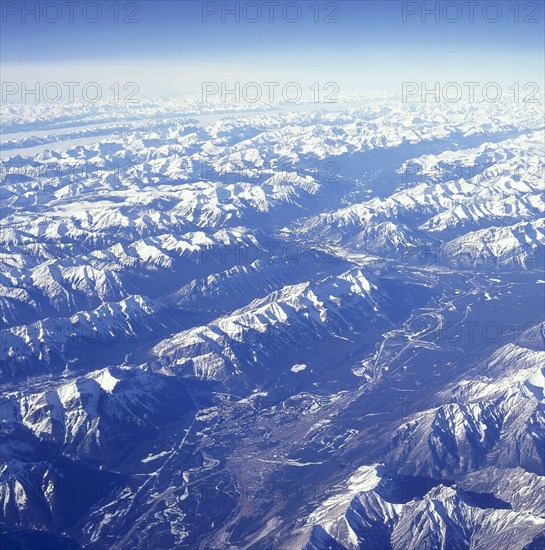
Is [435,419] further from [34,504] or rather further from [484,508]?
[34,504]

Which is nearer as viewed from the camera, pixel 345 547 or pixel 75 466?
pixel 345 547

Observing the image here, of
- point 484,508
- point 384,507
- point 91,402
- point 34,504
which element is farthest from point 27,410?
point 484,508

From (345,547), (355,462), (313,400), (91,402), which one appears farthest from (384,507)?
(91,402)

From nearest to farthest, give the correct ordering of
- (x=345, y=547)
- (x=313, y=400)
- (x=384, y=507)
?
(x=345, y=547) < (x=384, y=507) < (x=313, y=400)

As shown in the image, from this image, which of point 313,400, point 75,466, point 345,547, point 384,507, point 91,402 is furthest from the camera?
point 313,400

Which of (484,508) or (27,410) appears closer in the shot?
(484,508)

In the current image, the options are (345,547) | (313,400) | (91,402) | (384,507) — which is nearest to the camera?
(345,547)

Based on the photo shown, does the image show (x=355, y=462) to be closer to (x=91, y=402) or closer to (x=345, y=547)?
(x=345, y=547)

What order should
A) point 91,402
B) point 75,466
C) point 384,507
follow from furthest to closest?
point 91,402 → point 75,466 → point 384,507

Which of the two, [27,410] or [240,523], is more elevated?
[27,410]
